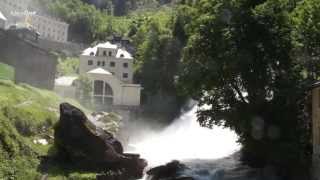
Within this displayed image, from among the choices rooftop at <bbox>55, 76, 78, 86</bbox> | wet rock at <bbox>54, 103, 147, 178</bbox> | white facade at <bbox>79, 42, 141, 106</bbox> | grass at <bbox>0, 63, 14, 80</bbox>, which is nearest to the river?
wet rock at <bbox>54, 103, 147, 178</bbox>

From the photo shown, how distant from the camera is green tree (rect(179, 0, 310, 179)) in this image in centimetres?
4138

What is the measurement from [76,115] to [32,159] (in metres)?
5.24

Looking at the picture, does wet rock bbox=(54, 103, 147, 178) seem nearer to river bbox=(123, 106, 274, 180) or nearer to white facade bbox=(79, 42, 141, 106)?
river bbox=(123, 106, 274, 180)

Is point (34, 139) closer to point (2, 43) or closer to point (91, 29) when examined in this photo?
point (2, 43)

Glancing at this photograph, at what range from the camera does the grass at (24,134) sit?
3644 cm

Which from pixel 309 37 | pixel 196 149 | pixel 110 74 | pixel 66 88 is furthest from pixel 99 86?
pixel 309 37

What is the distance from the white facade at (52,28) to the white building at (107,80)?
52.3 metres

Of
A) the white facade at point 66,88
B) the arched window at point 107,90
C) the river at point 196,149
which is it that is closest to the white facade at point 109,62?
the arched window at point 107,90

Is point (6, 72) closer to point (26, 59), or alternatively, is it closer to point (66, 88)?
point (26, 59)

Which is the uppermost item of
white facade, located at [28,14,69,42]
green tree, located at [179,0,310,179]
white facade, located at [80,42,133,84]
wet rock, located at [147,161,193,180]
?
white facade, located at [28,14,69,42]

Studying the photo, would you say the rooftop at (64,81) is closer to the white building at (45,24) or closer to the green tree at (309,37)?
the green tree at (309,37)

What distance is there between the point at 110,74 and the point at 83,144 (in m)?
45.8

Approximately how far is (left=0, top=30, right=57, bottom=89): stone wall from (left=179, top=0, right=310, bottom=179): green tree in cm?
2717

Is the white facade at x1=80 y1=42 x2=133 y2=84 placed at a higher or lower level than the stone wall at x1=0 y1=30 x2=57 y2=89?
higher
